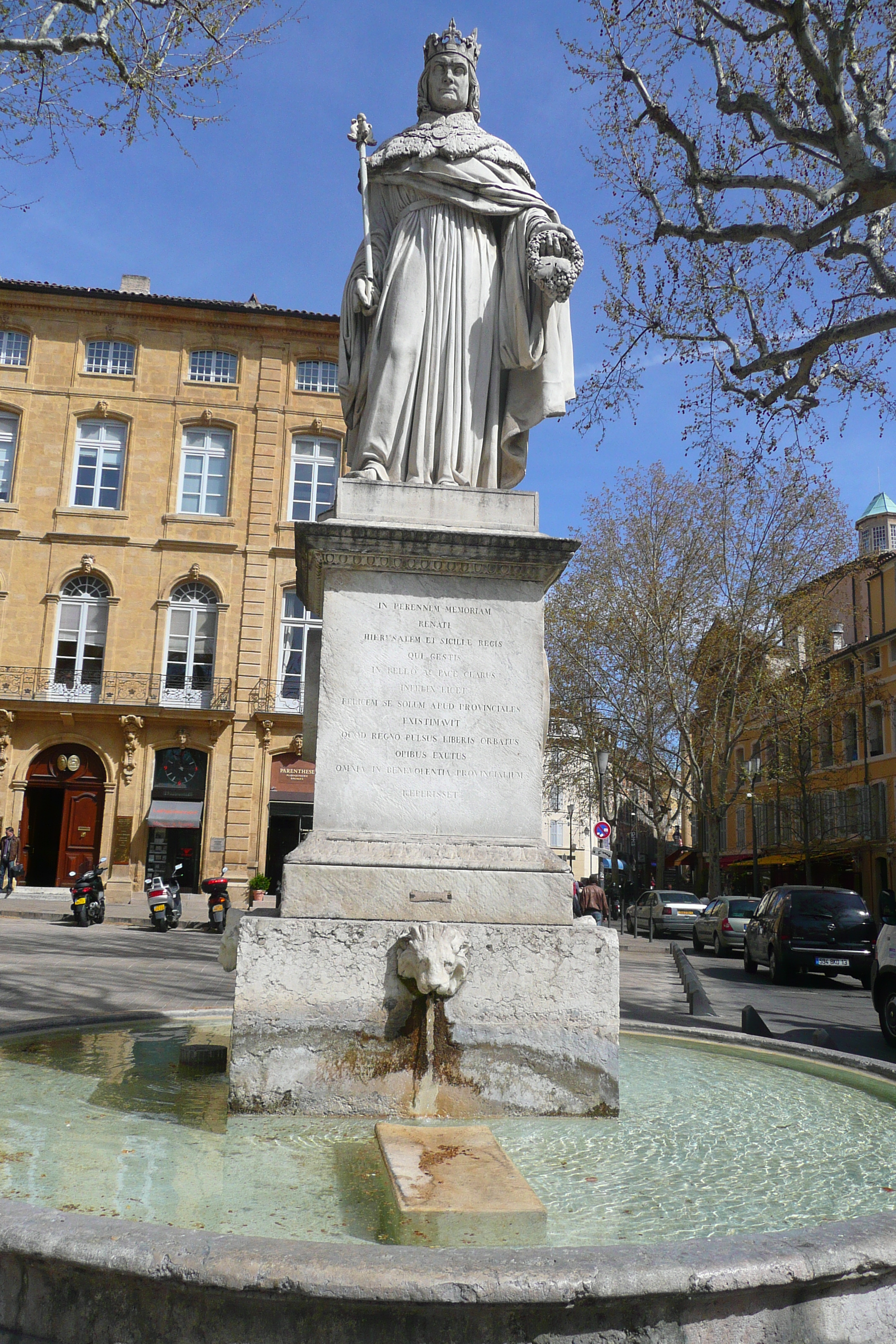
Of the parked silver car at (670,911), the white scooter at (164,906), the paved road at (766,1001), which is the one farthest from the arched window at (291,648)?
the paved road at (766,1001)

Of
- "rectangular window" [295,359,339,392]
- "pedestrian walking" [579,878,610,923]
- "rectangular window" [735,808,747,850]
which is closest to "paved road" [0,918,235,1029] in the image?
"pedestrian walking" [579,878,610,923]

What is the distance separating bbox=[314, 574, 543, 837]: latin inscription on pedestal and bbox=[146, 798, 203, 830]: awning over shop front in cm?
2752

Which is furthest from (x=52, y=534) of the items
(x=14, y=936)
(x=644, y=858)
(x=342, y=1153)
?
(x=644, y=858)

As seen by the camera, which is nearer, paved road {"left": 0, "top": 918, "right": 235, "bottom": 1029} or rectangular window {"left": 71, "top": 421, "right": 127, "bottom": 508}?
paved road {"left": 0, "top": 918, "right": 235, "bottom": 1029}

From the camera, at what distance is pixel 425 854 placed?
4.57m

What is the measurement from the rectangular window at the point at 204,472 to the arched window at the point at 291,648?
372 centimetres

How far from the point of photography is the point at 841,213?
35.0ft

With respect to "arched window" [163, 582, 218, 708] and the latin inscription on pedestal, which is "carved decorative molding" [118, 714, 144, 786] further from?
the latin inscription on pedestal

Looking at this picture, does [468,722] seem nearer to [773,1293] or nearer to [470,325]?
[470,325]

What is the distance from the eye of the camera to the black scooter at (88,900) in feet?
70.3

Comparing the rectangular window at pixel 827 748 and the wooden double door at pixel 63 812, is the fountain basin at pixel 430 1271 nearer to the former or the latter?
the wooden double door at pixel 63 812

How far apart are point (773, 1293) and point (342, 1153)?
1.72 metres

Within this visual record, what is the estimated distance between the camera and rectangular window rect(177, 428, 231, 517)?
110 feet

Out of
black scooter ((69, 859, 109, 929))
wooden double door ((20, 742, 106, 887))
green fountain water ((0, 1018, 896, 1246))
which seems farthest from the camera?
wooden double door ((20, 742, 106, 887))
